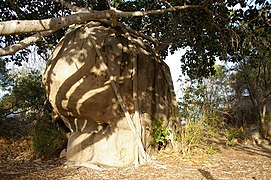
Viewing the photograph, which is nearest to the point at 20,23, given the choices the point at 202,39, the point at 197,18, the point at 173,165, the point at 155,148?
the point at 173,165

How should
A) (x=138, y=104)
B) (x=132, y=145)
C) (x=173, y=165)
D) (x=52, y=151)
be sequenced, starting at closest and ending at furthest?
(x=173, y=165), (x=132, y=145), (x=138, y=104), (x=52, y=151)

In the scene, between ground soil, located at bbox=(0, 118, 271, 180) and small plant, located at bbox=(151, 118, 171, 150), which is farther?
small plant, located at bbox=(151, 118, 171, 150)

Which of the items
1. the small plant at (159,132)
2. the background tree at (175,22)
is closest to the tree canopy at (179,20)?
the background tree at (175,22)

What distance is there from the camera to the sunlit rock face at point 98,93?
4988 millimetres

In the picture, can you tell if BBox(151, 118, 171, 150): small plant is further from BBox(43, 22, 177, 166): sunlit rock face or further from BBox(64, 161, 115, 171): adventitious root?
BBox(64, 161, 115, 171): adventitious root

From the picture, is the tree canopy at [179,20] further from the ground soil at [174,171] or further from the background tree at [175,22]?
the ground soil at [174,171]

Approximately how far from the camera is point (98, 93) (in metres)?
5.04

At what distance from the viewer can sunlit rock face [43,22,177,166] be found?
196 inches

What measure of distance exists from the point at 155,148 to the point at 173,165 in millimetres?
1018

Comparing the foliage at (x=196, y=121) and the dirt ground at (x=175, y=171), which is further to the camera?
the foliage at (x=196, y=121)

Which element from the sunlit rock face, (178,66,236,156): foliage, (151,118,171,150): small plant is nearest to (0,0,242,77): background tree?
the sunlit rock face

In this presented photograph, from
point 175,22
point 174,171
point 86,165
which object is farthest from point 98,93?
point 175,22

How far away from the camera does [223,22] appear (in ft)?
20.7

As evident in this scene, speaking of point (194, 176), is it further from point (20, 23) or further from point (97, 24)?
point (97, 24)
